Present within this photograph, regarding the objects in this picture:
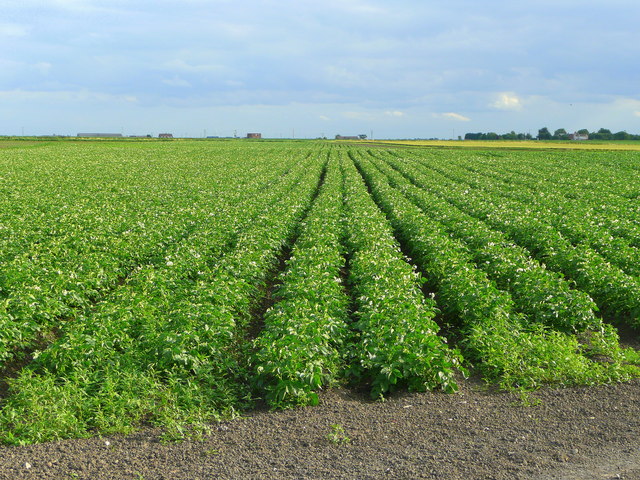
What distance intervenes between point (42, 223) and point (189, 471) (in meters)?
14.4

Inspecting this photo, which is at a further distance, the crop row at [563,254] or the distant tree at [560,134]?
the distant tree at [560,134]

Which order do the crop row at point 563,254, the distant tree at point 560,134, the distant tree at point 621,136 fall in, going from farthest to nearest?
the distant tree at point 560,134, the distant tree at point 621,136, the crop row at point 563,254

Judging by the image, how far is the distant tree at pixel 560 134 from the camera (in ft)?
519

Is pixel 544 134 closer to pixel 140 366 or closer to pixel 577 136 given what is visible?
pixel 577 136

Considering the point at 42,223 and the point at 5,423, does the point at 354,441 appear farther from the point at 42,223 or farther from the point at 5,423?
the point at 42,223

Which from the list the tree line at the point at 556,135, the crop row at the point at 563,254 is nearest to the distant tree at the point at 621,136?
the tree line at the point at 556,135

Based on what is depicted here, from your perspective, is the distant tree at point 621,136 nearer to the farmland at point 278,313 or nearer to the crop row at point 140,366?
the farmland at point 278,313

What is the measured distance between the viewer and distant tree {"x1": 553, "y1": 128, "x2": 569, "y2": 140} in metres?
158

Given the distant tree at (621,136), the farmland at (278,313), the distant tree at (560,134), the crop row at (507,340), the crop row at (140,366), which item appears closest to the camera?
the crop row at (140,366)

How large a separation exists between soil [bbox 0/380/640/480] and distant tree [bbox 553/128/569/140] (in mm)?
170132

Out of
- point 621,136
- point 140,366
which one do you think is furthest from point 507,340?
point 621,136

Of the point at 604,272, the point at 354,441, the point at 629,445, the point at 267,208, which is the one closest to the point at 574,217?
the point at 604,272

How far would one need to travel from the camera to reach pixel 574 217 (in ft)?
59.8

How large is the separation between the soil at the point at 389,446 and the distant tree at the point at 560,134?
17013 centimetres
